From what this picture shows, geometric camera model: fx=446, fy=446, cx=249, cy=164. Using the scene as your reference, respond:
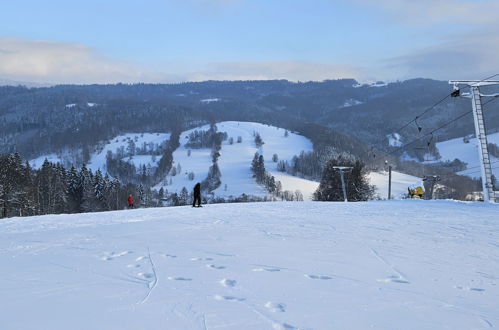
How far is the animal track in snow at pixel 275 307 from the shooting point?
6.23 m

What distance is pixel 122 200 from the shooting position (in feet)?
278

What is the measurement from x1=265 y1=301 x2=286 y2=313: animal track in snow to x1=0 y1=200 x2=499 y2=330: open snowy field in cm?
3

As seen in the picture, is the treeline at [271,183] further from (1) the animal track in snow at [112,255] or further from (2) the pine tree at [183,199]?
(1) the animal track in snow at [112,255]

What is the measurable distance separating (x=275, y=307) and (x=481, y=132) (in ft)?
72.0

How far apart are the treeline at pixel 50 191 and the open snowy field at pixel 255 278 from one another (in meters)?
40.9

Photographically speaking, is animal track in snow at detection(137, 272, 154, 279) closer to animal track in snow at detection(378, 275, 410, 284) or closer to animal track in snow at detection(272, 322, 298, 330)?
animal track in snow at detection(272, 322, 298, 330)

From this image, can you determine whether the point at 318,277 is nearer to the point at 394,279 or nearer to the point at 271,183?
the point at 394,279

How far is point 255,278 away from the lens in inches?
312

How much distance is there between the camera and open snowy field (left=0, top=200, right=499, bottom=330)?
234 inches

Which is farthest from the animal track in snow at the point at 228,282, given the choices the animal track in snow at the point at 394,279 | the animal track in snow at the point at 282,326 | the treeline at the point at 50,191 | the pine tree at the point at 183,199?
the pine tree at the point at 183,199

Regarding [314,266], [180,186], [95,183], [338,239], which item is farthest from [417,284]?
[180,186]

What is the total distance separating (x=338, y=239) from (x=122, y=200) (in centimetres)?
7728

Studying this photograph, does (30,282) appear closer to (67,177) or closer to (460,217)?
(460,217)

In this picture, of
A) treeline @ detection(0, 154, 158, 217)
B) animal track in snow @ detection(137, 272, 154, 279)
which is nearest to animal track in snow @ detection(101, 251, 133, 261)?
animal track in snow @ detection(137, 272, 154, 279)
